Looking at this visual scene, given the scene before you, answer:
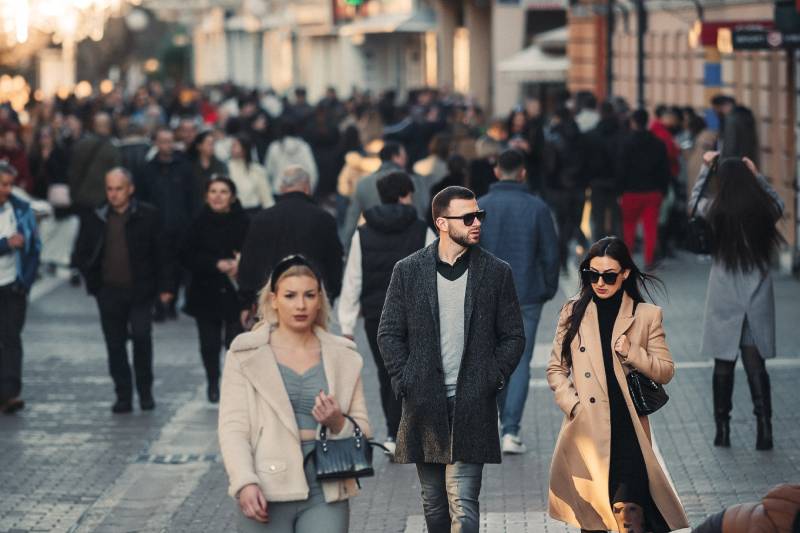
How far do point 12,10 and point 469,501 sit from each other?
187 ft

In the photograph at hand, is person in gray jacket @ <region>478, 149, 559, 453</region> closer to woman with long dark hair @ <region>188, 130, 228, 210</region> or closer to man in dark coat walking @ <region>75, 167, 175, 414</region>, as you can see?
man in dark coat walking @ <region>75, 167, 175, 414</region>

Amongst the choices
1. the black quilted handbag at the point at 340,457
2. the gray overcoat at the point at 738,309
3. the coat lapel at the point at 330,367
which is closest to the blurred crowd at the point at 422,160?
the gray overcoat at the point at 738,309

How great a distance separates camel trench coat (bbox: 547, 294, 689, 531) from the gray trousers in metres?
1.44

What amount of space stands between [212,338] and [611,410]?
6155mm

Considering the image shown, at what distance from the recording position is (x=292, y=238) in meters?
11.8

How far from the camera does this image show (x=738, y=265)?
10922 millimetres

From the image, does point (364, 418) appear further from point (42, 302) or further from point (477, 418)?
point (42, 302)

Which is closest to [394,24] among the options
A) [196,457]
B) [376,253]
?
[196,457]

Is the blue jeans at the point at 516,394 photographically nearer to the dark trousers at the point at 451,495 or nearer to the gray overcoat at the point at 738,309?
the gray overcoat at the point at 738,309

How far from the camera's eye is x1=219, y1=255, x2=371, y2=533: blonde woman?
659cm

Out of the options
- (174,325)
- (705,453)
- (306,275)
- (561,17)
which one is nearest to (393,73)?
(561,17)

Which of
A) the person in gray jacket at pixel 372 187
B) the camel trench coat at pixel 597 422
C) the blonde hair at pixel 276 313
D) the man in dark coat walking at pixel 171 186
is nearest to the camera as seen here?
the blonde hair at pixel 276 313

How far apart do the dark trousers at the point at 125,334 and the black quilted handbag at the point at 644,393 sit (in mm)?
6211

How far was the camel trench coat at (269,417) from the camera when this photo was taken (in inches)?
259
